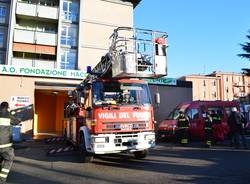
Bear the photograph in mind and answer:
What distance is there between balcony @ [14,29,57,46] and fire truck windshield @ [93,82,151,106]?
90.3 ft

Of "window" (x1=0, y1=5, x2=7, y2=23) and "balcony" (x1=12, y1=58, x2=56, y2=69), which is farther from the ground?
"window" (x1=0, y1=5, x2=7, y2=23)

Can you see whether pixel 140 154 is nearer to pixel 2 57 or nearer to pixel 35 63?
pixel 35 63

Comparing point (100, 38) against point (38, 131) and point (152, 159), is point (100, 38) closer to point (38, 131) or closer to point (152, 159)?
point (38, 131)

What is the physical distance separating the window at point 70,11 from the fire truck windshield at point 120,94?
98.3 ft

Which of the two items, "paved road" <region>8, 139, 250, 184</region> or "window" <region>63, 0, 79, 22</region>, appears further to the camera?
"window" <region>63, 0, 79, 22</region>

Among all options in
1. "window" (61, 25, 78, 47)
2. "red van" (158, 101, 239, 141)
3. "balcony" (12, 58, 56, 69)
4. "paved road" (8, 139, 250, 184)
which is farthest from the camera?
"window" (61, 25, 78, 47)

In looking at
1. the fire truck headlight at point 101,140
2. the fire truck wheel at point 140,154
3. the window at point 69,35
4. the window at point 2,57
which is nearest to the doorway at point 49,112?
the window at point 2,57

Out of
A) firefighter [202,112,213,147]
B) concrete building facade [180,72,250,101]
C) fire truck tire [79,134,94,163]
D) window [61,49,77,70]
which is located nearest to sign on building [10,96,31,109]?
firefighter [202,112,213,147]

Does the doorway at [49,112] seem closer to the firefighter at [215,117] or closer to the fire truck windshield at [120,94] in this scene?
the firefighter at [215,117]

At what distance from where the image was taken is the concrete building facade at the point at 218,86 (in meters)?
91.9

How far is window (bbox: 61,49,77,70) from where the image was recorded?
38.9 m

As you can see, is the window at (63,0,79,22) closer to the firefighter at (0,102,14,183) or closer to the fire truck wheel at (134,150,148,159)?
the fire truck wheel at (134,150,148,159)

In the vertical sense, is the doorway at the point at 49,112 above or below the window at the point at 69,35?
below

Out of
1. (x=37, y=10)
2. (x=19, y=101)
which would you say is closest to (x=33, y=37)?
(x=37, y=10)
